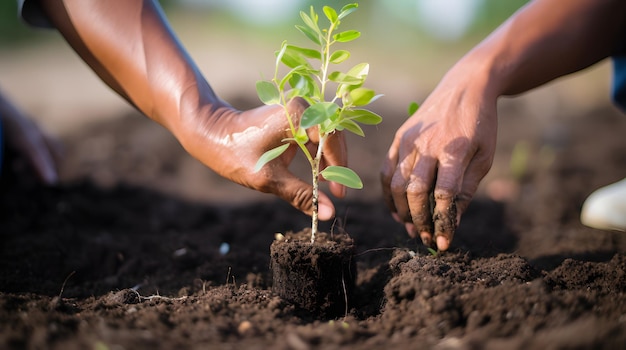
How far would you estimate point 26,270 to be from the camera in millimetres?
2072

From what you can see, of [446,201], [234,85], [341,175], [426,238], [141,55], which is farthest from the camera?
[234,85]

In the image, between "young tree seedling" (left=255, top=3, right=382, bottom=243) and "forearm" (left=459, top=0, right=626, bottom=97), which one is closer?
"young tree seedling" (left=255, top=3, right=382, bottom=243)

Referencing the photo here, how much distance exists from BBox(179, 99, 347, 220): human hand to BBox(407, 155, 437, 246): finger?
0.25m

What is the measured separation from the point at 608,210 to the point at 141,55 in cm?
245

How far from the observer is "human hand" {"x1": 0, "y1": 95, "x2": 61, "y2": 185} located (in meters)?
3.10

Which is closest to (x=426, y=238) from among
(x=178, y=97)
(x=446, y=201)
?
(x=446, y=201)

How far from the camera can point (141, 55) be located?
1961mm

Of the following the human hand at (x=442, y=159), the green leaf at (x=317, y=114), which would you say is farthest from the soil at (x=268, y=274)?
the green leaf at (x=317, y=114)

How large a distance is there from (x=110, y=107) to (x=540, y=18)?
18.3 ft

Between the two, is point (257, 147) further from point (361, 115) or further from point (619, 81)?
point (619, 81)

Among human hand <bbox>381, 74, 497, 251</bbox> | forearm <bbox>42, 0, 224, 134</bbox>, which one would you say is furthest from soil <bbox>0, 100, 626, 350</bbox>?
forearm <bbox>42, 0, 224, 134</bbox>

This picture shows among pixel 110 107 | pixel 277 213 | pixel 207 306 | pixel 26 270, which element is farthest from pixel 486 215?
pixel 110 107

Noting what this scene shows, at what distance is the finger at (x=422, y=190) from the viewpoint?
1745 millimetres

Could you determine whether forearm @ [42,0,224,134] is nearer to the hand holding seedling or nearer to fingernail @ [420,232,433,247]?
the hand holding seedling
